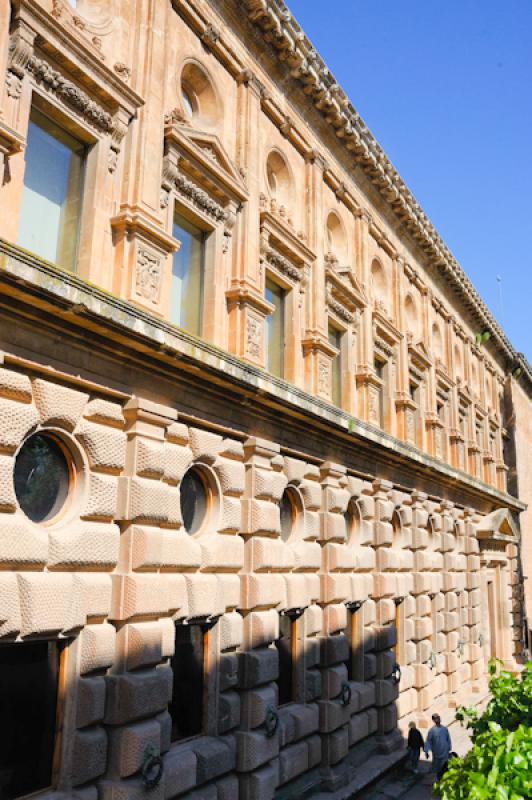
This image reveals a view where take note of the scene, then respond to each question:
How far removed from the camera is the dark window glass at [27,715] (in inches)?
313

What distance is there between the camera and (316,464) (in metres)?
14.7

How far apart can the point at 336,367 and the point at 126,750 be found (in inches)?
433

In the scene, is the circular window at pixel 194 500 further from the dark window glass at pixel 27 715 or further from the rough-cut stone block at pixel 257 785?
the rough-cut stone block at pixel 257 785

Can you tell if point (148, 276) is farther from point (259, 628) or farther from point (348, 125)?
point (348, 125)

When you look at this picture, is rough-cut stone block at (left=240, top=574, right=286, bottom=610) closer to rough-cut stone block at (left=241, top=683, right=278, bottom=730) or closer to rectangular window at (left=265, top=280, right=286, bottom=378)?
rough-cut stone block at (left=241, top=683, right=278, bottom=730)

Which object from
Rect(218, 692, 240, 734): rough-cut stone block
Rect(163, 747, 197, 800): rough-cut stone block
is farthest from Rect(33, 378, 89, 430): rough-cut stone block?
Rect(218, 692, 240, 734): rough-cut stone block

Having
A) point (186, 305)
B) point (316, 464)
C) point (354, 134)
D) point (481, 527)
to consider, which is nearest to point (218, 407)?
point (186, 305)

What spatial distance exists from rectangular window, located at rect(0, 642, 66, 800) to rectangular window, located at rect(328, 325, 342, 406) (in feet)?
34.1

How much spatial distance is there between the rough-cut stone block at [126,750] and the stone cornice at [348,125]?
41.9 feet

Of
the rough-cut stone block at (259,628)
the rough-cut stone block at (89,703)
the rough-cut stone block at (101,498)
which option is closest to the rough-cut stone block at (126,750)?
the rough-cut stone block at (89,703)

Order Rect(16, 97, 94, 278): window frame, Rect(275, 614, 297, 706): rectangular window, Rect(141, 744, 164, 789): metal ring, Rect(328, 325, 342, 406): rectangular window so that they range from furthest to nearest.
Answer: Rect(328, 325, 342, 406): rectangular window < Rect(275, 614, 297, 706): rectangular window < Rect(16, 97, 94, 278): window frame < Rect(141, 744, 164, 789): metal ring

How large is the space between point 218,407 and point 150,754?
195 inches

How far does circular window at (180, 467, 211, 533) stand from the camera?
11.0 meters

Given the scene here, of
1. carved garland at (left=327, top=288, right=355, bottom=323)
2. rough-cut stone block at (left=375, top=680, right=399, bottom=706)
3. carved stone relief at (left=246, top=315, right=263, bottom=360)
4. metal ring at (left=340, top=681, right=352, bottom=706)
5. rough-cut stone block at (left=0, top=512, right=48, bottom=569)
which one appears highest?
carved garland at (left=327, top=288, right=355, bottom=323)
